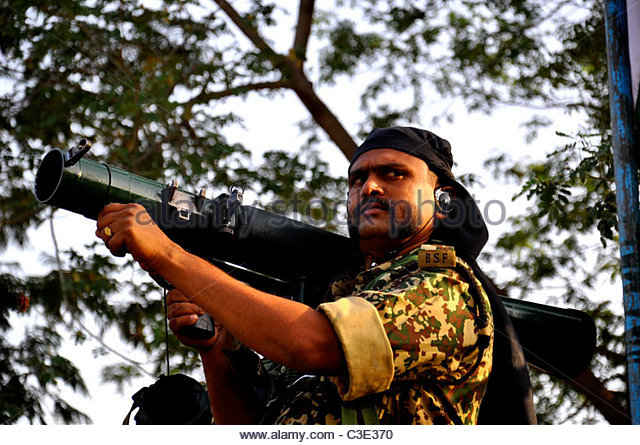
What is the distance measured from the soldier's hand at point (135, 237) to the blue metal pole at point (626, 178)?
65.6 inches

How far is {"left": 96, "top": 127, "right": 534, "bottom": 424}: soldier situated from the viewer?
76.0 inches

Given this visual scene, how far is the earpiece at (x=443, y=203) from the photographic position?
2.71 m

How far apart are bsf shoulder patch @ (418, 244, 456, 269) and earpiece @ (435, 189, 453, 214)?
0.50 metres

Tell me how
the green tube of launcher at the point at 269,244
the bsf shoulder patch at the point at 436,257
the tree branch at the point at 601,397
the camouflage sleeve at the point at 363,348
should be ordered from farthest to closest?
the tree branch at the point at 601,397 < the green tube of launcher at the point at 269,244 < the bsf shoulder patch at the point at 436,257 < the camouflage sleeve at the point at 363,348

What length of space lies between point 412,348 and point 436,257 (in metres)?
0.34


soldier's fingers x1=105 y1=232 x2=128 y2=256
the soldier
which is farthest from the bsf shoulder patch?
soldier's fingers x1=105 y1=232 x2=128 y2=256

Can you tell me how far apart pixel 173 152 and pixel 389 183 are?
3971mm

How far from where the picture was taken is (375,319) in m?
1.95

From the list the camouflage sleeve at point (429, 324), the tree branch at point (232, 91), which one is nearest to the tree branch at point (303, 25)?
the tree branch at point (232, 91)

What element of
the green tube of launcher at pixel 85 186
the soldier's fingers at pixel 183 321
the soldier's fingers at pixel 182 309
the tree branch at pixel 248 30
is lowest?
the soldier's fingers at pixel 183 321

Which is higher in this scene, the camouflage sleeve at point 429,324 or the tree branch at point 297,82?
the tree branch at point 297,82

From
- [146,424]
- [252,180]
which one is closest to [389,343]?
[146,424]

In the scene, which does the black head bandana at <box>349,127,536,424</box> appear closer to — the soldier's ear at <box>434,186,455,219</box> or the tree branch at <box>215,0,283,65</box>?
the soldier's ear at <box>434,186,455,219</box>

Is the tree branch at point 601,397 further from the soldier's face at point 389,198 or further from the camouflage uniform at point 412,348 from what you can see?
the camouflage uniform at point 412,348
